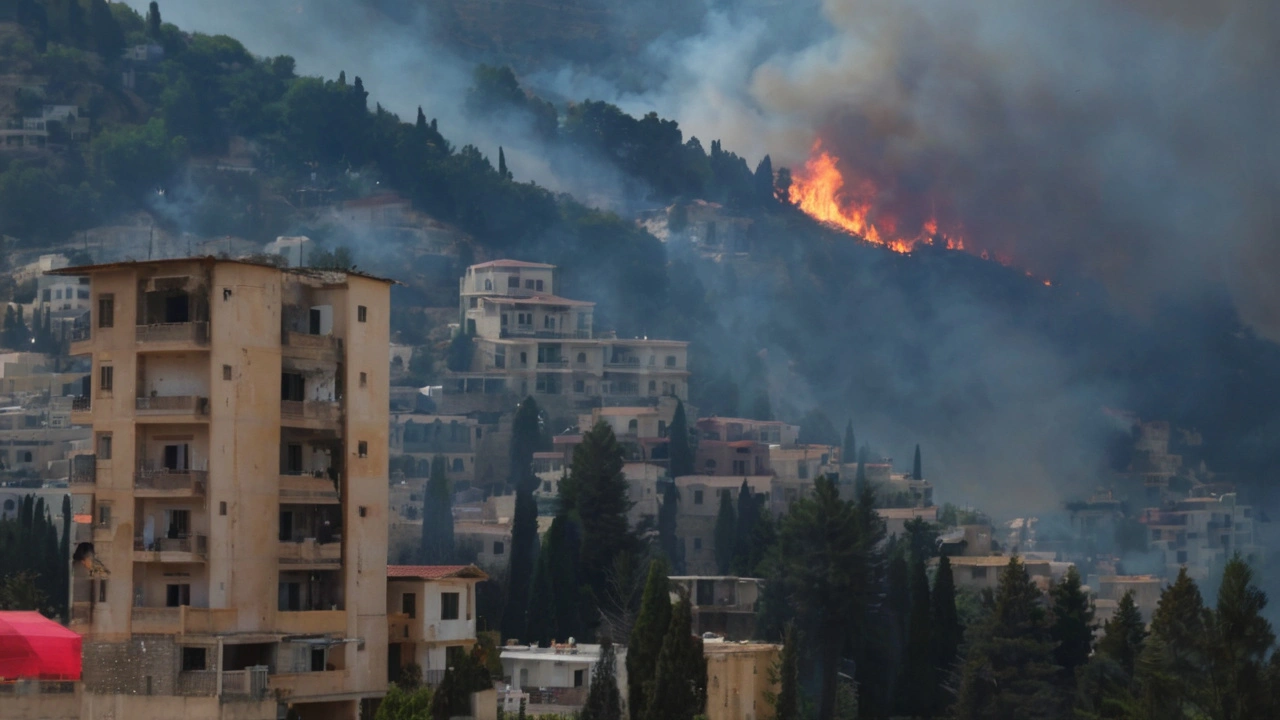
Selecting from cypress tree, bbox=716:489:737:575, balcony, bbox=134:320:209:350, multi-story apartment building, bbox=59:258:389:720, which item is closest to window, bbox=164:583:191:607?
multi-story apartment building, bbox=59:258:389:720

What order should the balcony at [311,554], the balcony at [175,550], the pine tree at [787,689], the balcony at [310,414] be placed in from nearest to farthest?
1. the balcony at [175,550]
2. the balcony at [311,554]
3. the balcony at [310,414]
4. the pine tree at [787,689]

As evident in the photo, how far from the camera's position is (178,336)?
50.2 m

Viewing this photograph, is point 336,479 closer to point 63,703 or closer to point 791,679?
point 63,703

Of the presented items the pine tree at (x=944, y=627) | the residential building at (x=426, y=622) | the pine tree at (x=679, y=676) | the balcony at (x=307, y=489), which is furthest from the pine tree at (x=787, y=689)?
the balcony at (x=307, y=489)

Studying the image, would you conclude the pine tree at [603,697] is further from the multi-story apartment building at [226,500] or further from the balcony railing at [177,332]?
the balcony railing at [177,332]

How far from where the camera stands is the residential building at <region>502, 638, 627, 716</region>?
58469 mm

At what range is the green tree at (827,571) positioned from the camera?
6969 centimetres

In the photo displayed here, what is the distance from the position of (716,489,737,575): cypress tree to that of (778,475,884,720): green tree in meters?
15.7

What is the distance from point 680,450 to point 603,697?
50530 mm

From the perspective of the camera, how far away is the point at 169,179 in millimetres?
149125

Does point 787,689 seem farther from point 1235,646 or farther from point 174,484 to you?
point 174,484

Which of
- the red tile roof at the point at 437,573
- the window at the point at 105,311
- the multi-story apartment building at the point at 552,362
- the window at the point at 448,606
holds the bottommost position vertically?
the window at the point at 448,606

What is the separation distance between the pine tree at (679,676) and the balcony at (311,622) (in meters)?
7.80

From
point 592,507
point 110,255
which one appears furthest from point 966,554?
point 110,255
